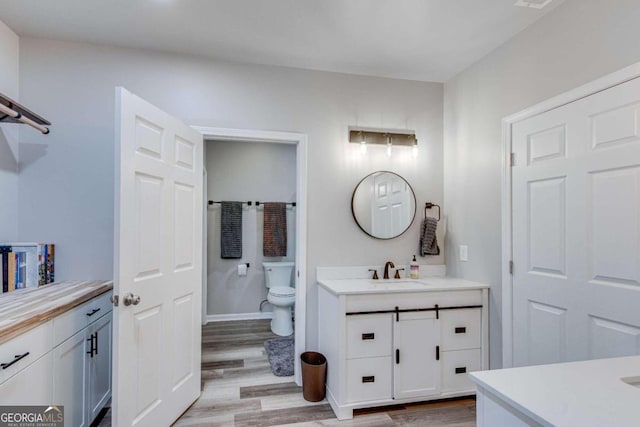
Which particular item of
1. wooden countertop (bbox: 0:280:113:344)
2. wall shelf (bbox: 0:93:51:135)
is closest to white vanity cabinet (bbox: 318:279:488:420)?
wooden countertop (bbox: 0:280:113:344)

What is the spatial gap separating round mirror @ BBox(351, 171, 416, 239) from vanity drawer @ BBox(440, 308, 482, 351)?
797 mm

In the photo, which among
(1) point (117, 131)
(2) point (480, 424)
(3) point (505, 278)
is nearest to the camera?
(2) point (480, 424)

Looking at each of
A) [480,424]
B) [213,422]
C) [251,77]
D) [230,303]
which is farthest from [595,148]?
[230,303]

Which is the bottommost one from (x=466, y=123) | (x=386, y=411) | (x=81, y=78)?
(x=386, y=411)

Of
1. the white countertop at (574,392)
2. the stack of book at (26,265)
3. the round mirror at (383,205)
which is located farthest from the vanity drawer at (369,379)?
the stack of book at (26,265)

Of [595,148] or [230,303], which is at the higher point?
[595,148]

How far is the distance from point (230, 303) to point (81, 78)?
304 cm

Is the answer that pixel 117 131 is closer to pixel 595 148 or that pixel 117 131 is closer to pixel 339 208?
pixel 339 208

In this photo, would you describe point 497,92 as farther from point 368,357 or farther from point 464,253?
point 368,357

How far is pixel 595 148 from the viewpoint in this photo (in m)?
1.77

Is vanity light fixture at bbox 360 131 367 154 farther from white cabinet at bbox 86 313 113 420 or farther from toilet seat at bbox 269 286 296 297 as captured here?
white cabinet at bbox 86 313 113 420

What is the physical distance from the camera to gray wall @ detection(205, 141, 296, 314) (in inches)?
176

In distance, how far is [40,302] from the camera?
1749 millimetres

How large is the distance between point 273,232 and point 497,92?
3.03m
